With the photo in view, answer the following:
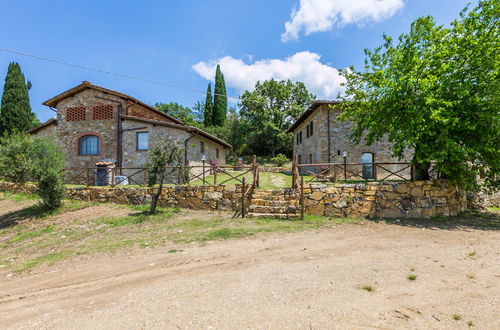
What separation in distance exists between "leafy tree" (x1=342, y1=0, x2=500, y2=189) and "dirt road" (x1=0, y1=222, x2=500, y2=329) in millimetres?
3229

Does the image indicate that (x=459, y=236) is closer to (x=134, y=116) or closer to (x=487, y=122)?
(x=487, y=122)

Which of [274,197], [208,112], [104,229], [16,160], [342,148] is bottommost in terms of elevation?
[104,229]

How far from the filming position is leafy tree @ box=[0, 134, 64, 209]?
9.56 meters

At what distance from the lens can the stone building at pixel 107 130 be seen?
16.6 metres

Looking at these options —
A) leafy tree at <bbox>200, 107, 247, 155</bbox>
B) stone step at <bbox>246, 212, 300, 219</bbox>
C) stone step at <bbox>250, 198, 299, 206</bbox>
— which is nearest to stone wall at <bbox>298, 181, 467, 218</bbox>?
stone step at <bbox>250, 198, 299, 206</bbox>

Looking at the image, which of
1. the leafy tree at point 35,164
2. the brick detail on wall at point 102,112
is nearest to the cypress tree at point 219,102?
the brick detail on wall at point 102,112

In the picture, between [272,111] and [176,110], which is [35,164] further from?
[176,110]

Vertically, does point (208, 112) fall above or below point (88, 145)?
above

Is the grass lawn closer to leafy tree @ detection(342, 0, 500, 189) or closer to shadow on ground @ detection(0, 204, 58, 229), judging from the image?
shadow on ground @ detection(0, 204, 58, 229)

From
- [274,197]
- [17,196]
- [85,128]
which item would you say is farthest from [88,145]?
[274,197]

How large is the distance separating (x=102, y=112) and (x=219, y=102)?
76.5 ft

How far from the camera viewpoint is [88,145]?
58.6ft

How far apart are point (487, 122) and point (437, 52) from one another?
Result: 290cm

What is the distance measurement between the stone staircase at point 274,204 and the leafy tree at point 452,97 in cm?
426
